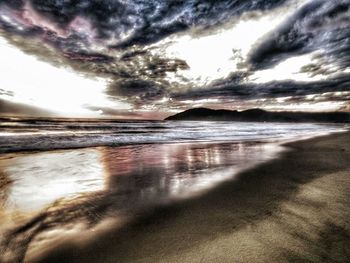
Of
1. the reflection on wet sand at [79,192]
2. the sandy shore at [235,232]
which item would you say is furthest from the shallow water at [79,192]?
the sandy shore at [235,232]

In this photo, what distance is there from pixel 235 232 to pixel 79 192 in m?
2.92

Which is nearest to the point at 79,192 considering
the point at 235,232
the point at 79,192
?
the point at 79,192

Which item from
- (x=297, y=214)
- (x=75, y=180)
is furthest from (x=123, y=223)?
(x=75, y=180)

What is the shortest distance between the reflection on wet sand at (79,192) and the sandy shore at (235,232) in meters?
A: 0.34

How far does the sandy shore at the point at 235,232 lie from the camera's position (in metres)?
1.95

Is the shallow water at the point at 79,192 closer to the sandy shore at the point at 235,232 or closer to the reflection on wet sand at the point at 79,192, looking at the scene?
the reflection on wet sand at the point at 79,192

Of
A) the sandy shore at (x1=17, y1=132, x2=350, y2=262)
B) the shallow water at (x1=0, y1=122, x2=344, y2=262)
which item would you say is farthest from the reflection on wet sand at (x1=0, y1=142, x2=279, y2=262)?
the sandy shore at (x1=17, y1=132, x2=350, y2=262)

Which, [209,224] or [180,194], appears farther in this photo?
[180,194]

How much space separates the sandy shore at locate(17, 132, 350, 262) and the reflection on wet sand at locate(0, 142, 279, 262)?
0.34 metres

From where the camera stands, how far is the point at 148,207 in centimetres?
319

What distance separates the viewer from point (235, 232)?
7.69 ft

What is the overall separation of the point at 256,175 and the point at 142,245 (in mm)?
3663

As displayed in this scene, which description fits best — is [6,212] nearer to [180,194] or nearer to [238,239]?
[180,194]

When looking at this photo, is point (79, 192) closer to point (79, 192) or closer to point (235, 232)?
point (79, 192)
